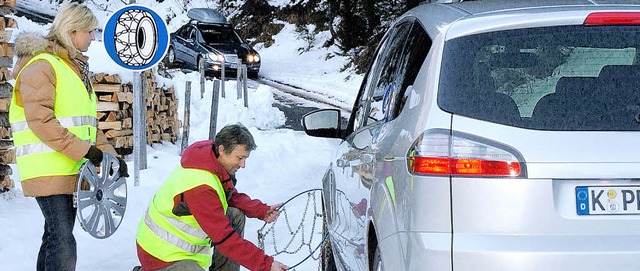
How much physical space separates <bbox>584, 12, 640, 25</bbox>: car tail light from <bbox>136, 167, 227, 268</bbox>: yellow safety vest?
7.16 feet

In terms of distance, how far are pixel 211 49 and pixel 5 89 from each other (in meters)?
16.3

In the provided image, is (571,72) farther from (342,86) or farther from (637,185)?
(342,86)

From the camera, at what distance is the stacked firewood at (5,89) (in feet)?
27.6

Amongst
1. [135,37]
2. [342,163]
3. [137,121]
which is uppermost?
[135,37]

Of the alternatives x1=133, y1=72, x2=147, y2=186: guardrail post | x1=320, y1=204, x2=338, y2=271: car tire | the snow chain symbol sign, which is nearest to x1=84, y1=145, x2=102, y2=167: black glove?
x1=320, y1=204, x2=338, y2=271: car tire

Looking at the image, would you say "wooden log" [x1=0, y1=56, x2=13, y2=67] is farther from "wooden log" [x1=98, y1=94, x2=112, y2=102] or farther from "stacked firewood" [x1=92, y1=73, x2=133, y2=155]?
"wooden log" [x1=98, y1=94, x2=112, y2=102]

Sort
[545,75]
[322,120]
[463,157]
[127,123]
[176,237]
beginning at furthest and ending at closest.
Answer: [127,123] → [322,120] → [176,237] → [545,75] → [463,157]

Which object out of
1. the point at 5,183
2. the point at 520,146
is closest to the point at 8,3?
the point at 5,183

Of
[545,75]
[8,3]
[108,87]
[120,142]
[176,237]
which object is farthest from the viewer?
[120,142]

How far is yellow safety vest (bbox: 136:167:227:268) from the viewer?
4.84 m

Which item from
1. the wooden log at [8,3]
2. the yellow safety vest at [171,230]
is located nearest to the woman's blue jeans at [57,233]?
the yellow safety vest at [171,230]

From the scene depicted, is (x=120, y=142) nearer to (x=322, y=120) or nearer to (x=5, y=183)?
(x=5, y=183)

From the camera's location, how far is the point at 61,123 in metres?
5.27

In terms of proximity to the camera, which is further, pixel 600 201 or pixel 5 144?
pixel 5 144
